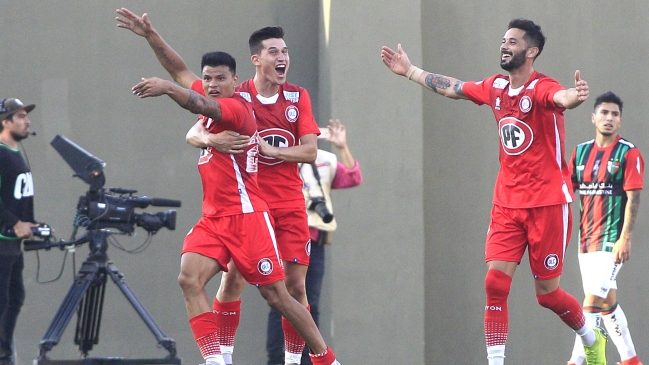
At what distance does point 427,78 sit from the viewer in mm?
6875

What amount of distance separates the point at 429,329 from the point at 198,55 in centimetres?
358

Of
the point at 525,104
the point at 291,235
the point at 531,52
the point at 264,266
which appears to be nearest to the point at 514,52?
the point at 531,52

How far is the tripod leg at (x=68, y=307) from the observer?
290 inches

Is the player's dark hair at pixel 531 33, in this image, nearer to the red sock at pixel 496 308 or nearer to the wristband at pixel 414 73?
the wristband at pixel 414 73

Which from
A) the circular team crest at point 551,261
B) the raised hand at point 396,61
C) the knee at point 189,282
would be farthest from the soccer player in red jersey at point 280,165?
the circular team crest at point 551,261

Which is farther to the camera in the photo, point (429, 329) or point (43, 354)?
point (429, 329)

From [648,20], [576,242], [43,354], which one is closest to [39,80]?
A: [43,354]

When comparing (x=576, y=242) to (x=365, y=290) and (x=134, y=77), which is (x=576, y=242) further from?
(x=134, y=77)

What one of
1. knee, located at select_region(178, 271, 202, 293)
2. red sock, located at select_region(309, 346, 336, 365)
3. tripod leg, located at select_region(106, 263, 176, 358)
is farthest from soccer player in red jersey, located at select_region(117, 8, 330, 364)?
tripod leg, located at select_region(106, 263, 176, 358)

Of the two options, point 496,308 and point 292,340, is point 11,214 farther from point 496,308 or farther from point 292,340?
point 496,308

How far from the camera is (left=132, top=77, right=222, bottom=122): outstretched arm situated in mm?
5051

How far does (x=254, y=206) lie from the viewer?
5.90 m

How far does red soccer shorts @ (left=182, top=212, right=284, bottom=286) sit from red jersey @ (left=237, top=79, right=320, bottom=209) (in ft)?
2.03

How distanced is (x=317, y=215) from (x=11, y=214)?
2466mm
